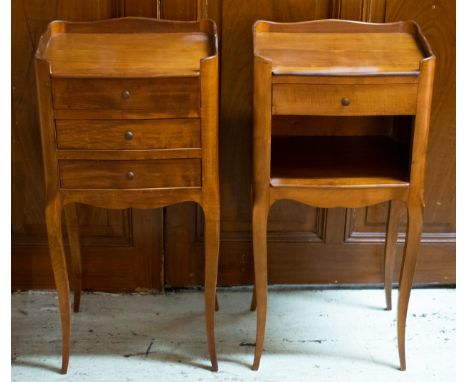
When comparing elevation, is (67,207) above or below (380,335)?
above

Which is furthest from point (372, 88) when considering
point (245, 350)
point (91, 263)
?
point (91, 263)

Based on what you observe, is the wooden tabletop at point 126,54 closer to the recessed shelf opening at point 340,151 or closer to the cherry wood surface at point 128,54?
the cherry wood surface at point 128,54

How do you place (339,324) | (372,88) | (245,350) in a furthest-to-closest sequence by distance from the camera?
(339,324) < (245,350) < (372,88)

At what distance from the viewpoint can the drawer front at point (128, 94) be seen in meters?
1.78

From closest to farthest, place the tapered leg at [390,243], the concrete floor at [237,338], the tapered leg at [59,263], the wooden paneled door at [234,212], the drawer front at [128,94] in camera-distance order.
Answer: the drawer front at [128,94] → the tapered leg at [59,263] → the concrete floor at [237,338] → the wooden paneled door at [234,212] → the tapered leg at [390,243]

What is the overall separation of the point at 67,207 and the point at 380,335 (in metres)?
1.22

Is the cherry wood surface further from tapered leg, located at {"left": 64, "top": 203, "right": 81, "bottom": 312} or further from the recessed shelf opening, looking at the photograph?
tapered leg, located at {"left": 64, "top": 203, "right": 81, "bottom": 312}

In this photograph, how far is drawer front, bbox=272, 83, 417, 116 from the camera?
1.82m

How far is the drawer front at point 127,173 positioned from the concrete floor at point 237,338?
638 mm

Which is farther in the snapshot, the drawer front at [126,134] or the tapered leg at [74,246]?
the tapered leg at [74,246]

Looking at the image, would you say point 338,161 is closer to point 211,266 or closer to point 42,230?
point 211,266

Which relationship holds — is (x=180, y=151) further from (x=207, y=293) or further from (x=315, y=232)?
(x=315, y=232)

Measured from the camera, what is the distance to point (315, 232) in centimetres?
253

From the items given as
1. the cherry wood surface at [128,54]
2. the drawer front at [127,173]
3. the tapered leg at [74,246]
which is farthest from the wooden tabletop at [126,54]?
the tapered leg at [74,246]
